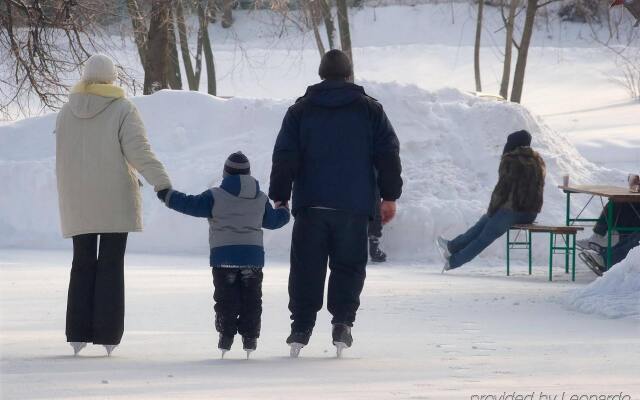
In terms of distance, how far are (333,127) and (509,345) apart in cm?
178

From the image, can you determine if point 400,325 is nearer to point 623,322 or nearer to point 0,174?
point 623,322

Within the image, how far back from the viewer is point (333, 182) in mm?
7867

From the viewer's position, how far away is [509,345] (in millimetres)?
8508

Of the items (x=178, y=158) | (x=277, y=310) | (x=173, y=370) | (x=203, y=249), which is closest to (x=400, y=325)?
(x=277, y=310)

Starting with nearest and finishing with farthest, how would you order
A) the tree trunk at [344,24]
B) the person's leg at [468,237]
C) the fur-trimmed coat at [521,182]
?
the fur-trimmed coat at [521,182], the person's leg at [468,237], the tree trunk at [344,24]

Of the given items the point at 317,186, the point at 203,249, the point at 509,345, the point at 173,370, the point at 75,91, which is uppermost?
the point at 75,91

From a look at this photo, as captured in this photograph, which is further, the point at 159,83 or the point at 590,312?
the point at 159,83

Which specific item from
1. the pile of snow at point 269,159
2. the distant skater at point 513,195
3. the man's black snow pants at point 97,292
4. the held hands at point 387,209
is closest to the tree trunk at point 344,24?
the pile of snow at point 269,159

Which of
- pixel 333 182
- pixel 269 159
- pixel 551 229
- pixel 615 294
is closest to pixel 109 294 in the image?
pixel 333 182

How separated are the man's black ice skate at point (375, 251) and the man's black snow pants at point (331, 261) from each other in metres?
8.45

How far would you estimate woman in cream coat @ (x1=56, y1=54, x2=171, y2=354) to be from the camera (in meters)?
7.86

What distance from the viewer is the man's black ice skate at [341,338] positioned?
7859 millimetres

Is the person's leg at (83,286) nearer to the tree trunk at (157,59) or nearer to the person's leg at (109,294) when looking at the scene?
the person's leg at (109,294)

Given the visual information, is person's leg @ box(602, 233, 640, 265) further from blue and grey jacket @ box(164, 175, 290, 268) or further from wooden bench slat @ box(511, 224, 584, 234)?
blue and grey jacket @ box(164, 175, 290, 268)
